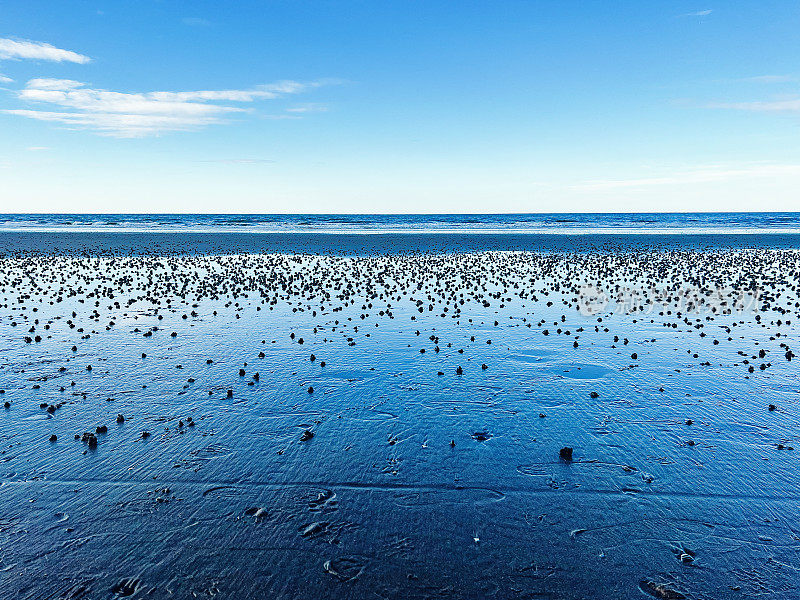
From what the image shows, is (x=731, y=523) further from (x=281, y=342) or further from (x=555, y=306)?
(x=555, y=306)

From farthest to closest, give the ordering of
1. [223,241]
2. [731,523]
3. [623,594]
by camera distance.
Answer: [223,241] → [731,523] → [623,594]

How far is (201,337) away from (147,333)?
2294 millimetres

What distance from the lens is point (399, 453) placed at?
1002 cm

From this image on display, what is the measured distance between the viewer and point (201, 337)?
18.5 metres

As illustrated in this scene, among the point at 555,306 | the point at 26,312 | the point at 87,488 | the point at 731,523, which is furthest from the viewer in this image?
the point at 555,306

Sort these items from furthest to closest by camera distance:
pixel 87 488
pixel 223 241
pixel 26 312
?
1. pixel 223 241
2. pixel 26 312
3. pixel 87 488

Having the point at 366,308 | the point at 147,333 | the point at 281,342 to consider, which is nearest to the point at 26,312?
the point at 147,333

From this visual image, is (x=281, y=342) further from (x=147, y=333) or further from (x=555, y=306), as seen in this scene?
(x=555, y=306)

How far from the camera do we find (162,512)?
8.07 m

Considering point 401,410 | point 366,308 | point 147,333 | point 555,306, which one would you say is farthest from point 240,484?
point 555,306

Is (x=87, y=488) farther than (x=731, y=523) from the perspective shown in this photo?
Yes

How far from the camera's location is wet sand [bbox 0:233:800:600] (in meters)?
6.90

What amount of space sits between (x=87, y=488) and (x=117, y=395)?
450cm

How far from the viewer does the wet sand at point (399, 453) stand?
690 centimetres
